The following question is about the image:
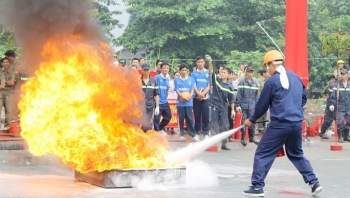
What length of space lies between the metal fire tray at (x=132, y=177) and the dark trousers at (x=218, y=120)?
19.7 ft

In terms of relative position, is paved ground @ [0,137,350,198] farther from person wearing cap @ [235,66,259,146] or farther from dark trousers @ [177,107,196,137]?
dark trousers @ [177,107,196,137]

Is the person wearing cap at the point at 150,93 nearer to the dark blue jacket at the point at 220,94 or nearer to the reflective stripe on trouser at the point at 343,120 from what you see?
the dark blue jacket at the point at 220,94

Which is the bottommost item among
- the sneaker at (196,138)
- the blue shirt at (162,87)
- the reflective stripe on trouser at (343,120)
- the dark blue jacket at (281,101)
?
the sneaker at (196,138)

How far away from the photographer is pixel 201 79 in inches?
628

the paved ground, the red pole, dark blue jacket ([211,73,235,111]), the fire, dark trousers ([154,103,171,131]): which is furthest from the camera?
the red pole

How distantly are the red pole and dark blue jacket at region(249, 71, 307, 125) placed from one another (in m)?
7.66

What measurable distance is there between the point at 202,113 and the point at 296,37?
9.27 ft

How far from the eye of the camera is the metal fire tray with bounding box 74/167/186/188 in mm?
8703

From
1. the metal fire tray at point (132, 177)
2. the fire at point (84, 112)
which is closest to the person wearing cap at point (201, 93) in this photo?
the fire at point (84, 112)

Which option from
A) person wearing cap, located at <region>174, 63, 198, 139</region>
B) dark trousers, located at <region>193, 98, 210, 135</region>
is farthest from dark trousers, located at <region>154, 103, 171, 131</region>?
dark trousers, located at <region>193, 98, 210, 135</region>

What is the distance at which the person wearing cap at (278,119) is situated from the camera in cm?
860

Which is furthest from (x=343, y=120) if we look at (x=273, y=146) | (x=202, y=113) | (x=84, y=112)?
(x=84, y=112)

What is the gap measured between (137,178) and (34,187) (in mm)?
1295

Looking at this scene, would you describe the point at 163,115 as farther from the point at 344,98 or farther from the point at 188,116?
the point at 344,98
